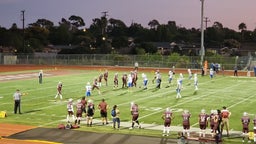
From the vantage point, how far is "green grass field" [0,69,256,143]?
85.3ft

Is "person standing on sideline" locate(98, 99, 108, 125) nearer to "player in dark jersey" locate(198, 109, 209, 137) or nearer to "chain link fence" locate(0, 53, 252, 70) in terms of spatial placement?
"player in dark jersey" locate(198, 109, 209, 137)

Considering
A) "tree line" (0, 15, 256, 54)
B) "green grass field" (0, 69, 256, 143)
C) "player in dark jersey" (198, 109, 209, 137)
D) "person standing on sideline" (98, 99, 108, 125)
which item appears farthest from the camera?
"tree line" (0, 15, 256, 54)

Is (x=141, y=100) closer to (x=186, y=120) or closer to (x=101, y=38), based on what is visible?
(x=186, y=120)

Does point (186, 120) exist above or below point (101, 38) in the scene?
below

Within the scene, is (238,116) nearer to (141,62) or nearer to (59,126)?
(59,126)

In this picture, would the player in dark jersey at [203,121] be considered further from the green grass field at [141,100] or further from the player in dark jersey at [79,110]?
the player in dark jersey at [79,110]

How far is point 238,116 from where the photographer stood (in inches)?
1046

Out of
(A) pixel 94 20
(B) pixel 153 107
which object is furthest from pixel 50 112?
(A) pixel 94 20

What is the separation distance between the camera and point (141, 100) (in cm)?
3331

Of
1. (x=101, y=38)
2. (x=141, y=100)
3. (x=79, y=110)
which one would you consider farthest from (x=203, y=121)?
(x=101, y=38)

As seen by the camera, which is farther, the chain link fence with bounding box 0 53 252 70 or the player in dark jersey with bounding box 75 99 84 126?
the chain link fence with bounding box 0 53 252 70

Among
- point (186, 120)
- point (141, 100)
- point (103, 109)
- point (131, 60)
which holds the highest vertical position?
point (131, 60)

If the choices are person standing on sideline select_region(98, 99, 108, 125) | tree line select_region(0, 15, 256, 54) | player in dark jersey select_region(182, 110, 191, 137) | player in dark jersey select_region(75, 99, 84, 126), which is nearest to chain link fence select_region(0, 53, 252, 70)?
tree line select_region(0, 15, 256, 54)

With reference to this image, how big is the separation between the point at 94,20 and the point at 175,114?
159948mm
